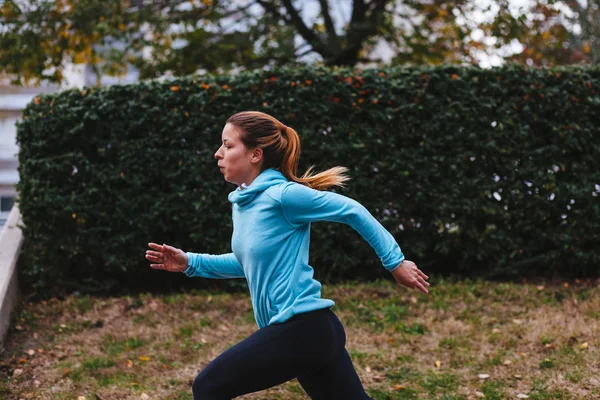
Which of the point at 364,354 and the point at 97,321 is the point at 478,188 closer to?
the point at 364,354

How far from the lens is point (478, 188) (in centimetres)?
727

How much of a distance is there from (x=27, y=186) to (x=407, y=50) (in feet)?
28.0

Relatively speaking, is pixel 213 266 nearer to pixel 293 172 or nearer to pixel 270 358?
pixel 293 172

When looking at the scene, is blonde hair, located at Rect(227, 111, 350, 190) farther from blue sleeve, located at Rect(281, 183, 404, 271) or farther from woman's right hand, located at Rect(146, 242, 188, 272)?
woman's right hand, located at Rect(146, 242, 188, 272)

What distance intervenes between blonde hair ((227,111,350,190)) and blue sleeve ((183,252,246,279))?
1.62 ft

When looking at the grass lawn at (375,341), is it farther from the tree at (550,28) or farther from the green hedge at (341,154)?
the tree at (550,28)

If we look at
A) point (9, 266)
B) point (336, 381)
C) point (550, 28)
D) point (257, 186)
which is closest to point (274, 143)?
point (257, 186)

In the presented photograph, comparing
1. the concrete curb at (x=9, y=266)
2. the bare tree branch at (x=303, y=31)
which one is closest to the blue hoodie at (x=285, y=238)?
the concrete curb at (x=9, y=266)

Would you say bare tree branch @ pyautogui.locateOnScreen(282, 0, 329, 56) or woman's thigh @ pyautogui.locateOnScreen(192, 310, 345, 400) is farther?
bare tree branch @ pyautogui.locateOnScreen(282, 0, 329, 56)

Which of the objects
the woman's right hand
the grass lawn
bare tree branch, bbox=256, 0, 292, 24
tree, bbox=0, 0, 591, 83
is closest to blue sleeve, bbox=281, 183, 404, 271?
the woman's right hand

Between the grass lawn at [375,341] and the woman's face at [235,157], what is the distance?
231 cm

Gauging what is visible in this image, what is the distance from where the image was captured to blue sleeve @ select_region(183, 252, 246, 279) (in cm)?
326

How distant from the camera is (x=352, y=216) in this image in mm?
2795

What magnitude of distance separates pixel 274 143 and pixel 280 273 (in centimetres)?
61
